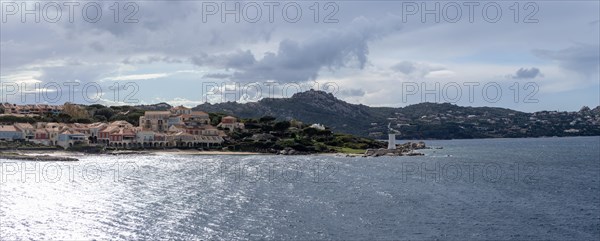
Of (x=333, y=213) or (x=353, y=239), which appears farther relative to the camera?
(x=333, y=213)

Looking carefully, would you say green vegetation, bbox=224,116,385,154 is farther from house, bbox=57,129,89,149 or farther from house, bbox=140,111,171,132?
house, bbox=57,129,89,149

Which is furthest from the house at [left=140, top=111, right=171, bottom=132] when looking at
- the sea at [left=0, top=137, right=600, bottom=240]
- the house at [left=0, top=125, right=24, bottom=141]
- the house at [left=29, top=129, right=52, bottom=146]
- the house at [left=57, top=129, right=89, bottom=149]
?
the sea at [left=0, top=137, right=600, bottom=240]

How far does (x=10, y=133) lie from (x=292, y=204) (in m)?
103

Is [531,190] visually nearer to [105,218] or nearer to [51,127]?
[105,218]

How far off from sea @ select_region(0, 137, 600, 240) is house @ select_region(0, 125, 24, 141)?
49.8m

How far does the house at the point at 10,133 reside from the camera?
135000mm

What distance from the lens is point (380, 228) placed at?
145ft

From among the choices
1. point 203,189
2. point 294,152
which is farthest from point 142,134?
point 203,189

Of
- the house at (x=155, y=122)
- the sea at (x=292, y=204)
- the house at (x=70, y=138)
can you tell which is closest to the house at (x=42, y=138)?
the house at (x=70, y=138)

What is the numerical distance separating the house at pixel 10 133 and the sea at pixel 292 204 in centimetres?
4982

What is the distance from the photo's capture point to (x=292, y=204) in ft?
180

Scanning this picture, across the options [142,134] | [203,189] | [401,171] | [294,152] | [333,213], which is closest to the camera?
[333,213]

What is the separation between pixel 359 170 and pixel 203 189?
31.3 metres

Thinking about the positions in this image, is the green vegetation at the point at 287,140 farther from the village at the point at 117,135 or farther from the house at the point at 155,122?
the house at the point at 155,122
